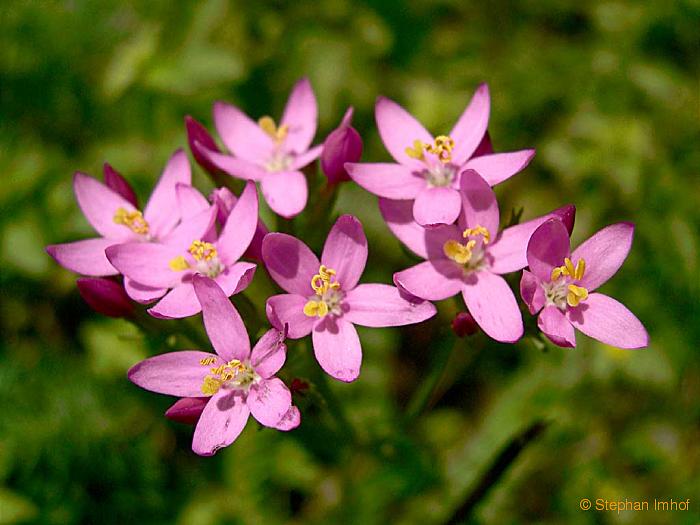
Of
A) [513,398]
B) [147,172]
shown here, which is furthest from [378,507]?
[147,172]

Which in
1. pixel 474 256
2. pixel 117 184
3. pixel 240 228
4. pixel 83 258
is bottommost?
pixel 83 258

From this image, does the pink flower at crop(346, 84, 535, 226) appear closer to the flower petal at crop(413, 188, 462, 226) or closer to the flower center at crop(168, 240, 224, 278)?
the flower petal at crop(413, 188, 462, 226)

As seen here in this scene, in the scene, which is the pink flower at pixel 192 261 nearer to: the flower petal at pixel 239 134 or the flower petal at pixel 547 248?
the flower petal at pixel 239 134

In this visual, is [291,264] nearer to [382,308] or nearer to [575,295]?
[382,308]

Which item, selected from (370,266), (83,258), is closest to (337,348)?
(83,258)

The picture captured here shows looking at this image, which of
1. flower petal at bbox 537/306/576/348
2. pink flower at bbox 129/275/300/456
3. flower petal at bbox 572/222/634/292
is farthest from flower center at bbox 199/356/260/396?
flower petal at bbox 572/222/634/292

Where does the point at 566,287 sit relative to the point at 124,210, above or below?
above
